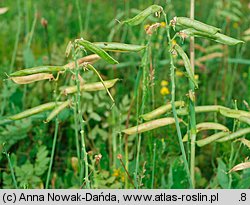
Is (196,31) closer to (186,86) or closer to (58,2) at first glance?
(186,86)

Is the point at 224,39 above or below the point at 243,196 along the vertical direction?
above

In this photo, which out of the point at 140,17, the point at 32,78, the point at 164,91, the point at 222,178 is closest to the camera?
the point at 140,17

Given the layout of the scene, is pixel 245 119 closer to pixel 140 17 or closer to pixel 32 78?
pixel 140 17

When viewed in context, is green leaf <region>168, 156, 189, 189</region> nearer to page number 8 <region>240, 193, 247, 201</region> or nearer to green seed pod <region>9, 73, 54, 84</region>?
page number 8 <region>240, 193, 247, 201</region>

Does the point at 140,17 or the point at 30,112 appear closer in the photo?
the point at 140,17

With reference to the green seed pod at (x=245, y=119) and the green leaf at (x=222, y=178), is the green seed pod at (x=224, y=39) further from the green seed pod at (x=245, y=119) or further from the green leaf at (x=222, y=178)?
the green leaf at (x=222, y=178)

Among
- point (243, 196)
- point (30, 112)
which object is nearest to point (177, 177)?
point (243, 196)

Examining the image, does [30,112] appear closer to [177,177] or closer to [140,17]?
[140,17]

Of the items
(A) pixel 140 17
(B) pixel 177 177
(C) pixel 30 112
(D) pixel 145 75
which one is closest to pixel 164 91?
(B) pixel 177 177

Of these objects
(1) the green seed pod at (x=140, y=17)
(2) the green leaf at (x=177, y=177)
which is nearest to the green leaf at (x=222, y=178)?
(2) the green leaf at (x=177, y=177)

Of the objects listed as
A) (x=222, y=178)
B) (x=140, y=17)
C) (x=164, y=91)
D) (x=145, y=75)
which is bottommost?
(x=222, y=178)

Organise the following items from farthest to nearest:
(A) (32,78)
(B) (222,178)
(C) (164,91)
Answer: (C) (164,91), (B) (222,178), (A) (32,78)

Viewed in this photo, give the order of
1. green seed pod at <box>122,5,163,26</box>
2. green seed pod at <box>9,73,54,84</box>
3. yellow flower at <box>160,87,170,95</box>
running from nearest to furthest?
1. green seed pod at <box>122,5,163,26</box>
2. green seed pod at <box>9,73,54,84</box>
3. yellow flower at <box>160,87,170,95</box>

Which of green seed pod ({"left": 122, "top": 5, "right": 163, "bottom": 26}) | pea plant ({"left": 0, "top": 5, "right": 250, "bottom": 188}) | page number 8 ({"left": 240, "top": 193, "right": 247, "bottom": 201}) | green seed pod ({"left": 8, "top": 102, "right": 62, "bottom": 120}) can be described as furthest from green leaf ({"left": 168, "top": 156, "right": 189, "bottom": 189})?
green seed pod ({"left": 122, "top": 5, "right": 163, "bottom": 26})
